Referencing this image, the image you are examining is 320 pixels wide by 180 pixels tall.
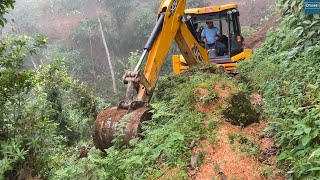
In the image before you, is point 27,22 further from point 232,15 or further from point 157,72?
point 157,72

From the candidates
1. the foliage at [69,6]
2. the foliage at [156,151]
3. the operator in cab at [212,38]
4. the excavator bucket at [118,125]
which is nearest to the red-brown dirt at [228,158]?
the foliage at [156,151]

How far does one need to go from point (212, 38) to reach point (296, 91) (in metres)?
5.91

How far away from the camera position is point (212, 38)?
36.7 feet

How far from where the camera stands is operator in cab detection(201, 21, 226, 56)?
11109mm

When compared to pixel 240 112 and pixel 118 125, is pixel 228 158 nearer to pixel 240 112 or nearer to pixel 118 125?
pixel 240 112

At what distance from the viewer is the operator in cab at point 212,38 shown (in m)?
11.1

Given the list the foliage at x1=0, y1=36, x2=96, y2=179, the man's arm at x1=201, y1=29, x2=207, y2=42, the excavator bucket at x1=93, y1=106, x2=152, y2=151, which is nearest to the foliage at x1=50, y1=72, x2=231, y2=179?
the excavator bucket at x1=93, y1=106, x2=152, y2=151

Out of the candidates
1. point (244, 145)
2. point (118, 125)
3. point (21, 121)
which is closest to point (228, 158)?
point (244, 145)

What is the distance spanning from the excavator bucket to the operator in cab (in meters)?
5.61

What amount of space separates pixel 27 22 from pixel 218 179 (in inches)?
1635

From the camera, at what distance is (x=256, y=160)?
466cm

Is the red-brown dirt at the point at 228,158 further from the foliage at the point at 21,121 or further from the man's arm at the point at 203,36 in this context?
the man's arm at the point at 203,36

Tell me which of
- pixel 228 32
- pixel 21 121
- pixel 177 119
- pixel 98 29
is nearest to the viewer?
pixel 21 121

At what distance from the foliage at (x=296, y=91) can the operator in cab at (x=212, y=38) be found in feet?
6.62
